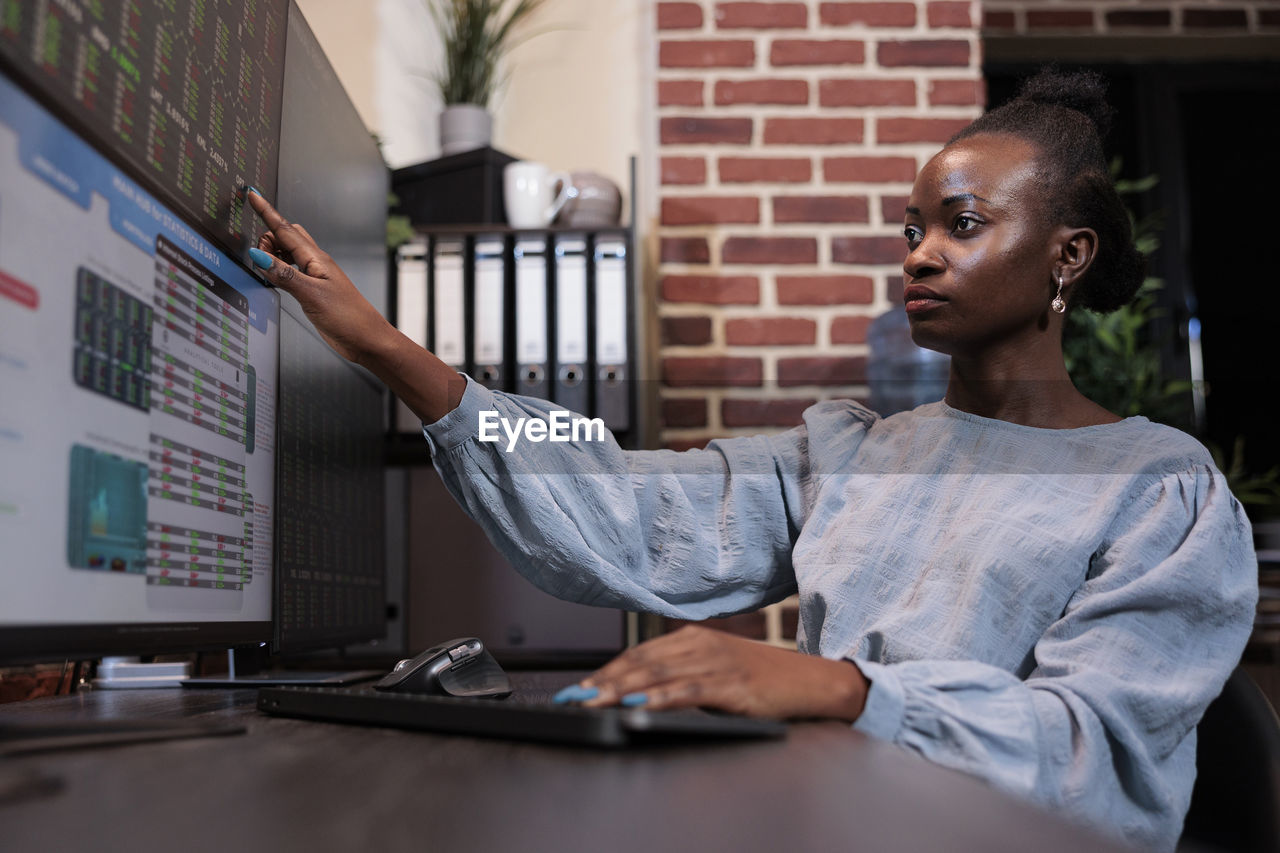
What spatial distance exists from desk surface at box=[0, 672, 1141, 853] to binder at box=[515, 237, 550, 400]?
44.9 inches

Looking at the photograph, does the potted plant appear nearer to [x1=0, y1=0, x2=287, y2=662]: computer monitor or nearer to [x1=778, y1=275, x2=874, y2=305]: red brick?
[x1=778, y1=275, x2=874, y2=305]: red brick

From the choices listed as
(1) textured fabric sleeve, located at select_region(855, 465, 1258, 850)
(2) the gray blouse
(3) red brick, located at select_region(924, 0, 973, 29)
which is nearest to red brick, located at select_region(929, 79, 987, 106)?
(3) red brick, located at select_region(924, 0, 973, 29)

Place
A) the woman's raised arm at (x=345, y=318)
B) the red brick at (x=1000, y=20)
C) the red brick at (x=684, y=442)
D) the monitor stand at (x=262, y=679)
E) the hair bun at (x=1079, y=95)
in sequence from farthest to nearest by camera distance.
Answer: the red brick at (x=1000, y=20) < the red brick at (x=684, y=442) < the hair bun at (x=1079, y=95) < the monitor stand at (x=262, y=679) < the woman's raised arm at (x=345, y=318)

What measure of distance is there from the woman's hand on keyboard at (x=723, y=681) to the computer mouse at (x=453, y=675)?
0.25 m

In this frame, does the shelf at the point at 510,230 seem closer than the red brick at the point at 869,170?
Yes

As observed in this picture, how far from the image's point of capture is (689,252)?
194cm

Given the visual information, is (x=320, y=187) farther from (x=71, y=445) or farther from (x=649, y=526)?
(x=71, y=445)

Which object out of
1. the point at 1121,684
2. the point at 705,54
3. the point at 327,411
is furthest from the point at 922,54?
the point at 1121,684

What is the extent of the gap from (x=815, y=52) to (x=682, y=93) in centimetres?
26

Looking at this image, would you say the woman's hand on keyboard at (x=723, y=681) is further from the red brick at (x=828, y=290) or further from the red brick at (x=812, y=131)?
the red brick at (x=812, y=131)

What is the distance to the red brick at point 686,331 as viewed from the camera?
1928mm

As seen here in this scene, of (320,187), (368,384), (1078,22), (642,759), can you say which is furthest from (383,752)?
(1078,22)

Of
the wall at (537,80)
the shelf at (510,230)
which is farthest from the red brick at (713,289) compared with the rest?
the wall at (537,80)

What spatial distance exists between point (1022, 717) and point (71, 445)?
2.15ft
